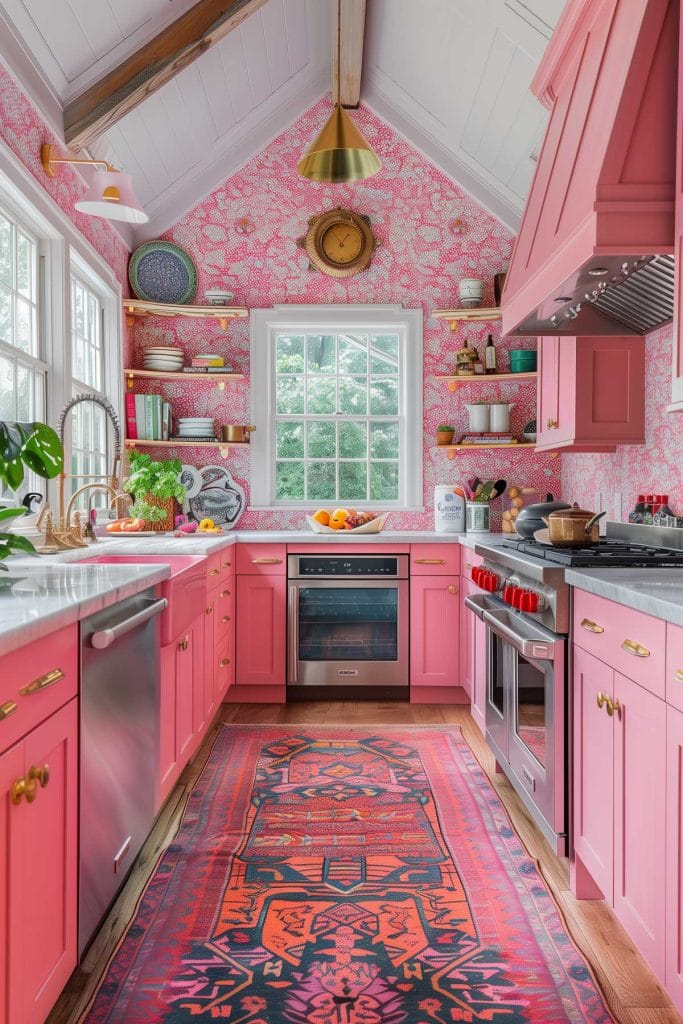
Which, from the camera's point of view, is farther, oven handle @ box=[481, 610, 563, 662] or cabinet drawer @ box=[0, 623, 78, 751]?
oven handle @ box=[481, 610, 563, 662]

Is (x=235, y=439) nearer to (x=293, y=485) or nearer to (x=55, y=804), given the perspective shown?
(x=293, y=485)

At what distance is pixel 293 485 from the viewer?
196 inches

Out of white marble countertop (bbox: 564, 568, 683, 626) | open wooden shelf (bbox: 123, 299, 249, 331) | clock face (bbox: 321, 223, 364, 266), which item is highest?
clock face (bbox: 321, 223, 364, 266)

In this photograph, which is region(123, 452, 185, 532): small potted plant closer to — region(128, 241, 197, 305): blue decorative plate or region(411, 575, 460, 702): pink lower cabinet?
region(128, 241, 197, 305): blue decorative plate

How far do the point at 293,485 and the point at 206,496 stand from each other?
22.0 inches

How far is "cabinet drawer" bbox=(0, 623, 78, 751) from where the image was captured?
4.16 ft

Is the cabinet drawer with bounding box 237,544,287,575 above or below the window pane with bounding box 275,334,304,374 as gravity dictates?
below

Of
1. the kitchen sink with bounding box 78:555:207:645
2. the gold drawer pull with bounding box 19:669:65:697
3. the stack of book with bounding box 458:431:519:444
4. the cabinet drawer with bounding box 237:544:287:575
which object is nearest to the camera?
the gold drawer pull with bounding box 19:669:65:697

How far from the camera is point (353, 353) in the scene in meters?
4.98

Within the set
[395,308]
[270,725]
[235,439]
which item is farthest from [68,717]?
[395,308]

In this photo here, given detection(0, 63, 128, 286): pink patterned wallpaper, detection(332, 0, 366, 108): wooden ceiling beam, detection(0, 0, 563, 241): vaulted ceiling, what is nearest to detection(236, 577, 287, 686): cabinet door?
detection(0, 63, 128, 286): pink patterned wallpaper

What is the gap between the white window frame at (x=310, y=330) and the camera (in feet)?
15.8

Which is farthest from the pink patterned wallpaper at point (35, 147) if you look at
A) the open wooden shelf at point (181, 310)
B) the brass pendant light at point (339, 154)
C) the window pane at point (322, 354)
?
the window pane at point (322, 354)

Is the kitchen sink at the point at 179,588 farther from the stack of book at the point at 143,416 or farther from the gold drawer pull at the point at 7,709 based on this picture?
the stack of book at the point at 143,416
